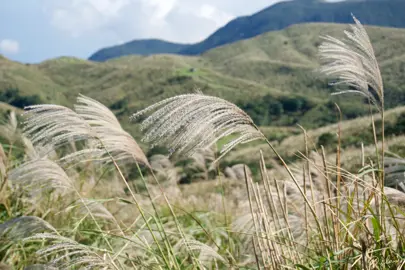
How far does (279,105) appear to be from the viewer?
119m

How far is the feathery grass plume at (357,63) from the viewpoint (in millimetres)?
2271

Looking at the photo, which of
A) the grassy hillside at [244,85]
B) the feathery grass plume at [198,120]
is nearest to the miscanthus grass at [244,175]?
the feathery grass plume at [198,120]

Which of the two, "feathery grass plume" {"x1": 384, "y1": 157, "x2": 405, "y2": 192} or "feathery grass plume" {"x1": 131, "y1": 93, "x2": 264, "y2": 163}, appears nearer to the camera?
"feathery grass plume" {"x1": 131, "y1": 93, "x2": 264, "y2": 163}

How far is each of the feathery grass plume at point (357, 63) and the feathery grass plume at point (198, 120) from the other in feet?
2.25

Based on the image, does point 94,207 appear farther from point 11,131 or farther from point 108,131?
point 11,131

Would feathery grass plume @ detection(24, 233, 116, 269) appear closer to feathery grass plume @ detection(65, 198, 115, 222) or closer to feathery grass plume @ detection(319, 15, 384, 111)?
feathery grass plume @ detection(65, 198, 115, 222)

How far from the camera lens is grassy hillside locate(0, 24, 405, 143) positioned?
113m

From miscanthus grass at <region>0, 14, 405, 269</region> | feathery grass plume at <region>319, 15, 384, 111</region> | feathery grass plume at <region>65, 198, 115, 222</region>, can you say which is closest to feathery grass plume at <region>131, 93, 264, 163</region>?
miscanthus grass at <region>0, 14, 405, 269</region>

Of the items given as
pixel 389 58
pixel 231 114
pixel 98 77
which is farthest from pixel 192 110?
pixel 98 77

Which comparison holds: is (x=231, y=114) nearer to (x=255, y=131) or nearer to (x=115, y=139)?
(x=255, y=131)

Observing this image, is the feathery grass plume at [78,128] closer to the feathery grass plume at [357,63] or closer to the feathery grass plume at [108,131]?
the feathery grass plume at [108,131]

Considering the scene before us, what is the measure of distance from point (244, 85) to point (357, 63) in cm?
15031

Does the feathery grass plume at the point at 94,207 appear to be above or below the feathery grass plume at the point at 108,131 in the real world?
below

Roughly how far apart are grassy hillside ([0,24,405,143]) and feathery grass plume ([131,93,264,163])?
101m
